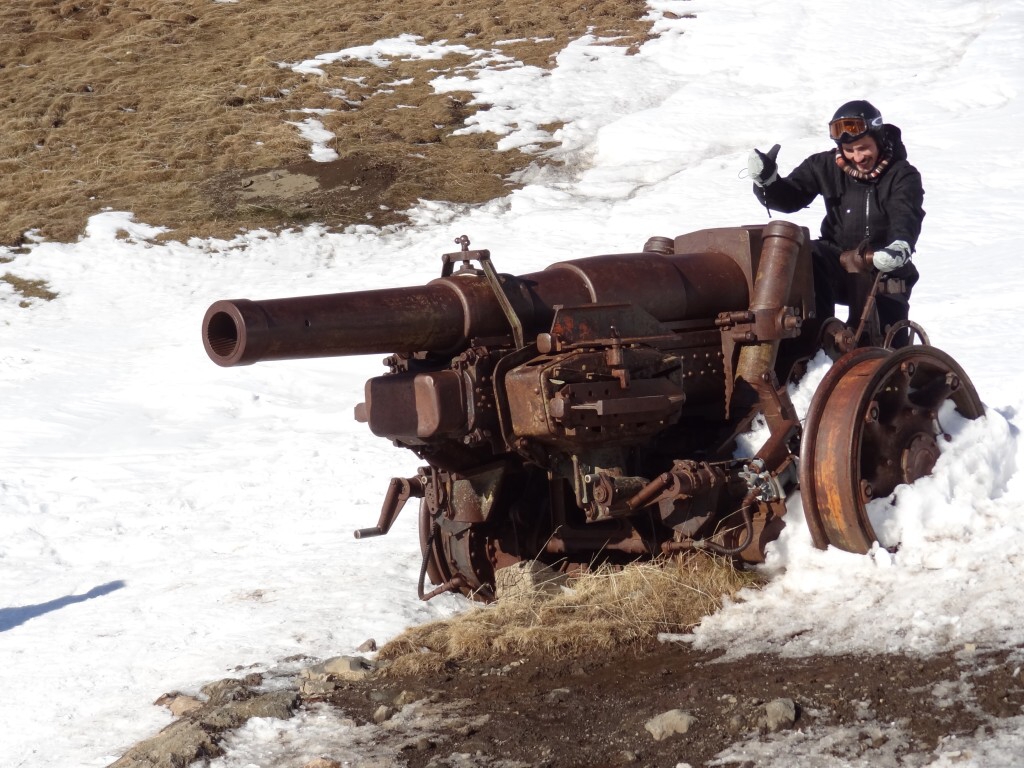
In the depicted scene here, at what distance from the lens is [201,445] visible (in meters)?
10.3

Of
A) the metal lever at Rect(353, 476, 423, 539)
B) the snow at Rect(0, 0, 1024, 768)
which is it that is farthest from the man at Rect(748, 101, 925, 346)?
the metal lever at Rect(353, 476, 423, 539)

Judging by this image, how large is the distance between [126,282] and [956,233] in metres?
8.92

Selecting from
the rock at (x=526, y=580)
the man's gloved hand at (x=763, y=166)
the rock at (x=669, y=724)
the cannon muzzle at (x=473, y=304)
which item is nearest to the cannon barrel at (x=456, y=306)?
the cannon muzzle at (x=473, y=304)

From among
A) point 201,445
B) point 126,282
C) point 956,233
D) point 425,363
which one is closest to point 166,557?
point 201,445

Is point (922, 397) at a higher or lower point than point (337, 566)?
higher

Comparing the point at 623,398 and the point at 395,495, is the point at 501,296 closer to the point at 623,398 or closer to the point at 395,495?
the point at 623,398

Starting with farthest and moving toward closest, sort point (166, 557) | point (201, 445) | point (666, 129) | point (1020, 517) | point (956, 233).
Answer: point (666, 129)
point (956, 233)
point (201, 445)
point (166, 557)
point (1020, 517)

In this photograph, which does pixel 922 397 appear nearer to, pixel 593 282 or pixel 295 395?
pixel 593 282

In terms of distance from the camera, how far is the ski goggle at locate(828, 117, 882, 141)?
6.67m

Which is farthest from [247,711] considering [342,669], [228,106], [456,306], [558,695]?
[228,106]

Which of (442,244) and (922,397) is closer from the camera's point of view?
(922,397)

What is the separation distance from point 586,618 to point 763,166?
8.58 ft

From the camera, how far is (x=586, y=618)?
5855 millimetres

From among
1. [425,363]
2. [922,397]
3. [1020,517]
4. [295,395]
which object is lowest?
[295,395]
